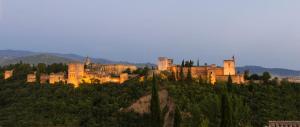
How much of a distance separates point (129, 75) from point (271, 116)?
20.1m

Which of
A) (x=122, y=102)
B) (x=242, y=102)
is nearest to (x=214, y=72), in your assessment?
(x=242, y=102)

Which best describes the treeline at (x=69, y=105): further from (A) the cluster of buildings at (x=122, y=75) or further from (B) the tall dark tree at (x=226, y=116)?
(B) the tall dark tree at (x=226, y=116)

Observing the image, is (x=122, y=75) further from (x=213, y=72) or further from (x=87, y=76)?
(x=213, y=72)

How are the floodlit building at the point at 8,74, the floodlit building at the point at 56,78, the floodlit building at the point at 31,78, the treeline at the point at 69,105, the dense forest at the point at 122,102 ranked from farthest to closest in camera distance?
the floodlit building at the point at 8,74
the floodlit building at the point at 31,78
the floodlit building at the point at 56,78
the treeline at the point at 69,105
the dense forest at the point at 122,102

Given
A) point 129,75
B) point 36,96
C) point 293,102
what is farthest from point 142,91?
point 293,102

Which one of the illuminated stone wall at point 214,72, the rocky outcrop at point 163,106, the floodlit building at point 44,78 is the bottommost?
the rocky outcrop at point 163,106

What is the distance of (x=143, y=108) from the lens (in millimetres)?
57781

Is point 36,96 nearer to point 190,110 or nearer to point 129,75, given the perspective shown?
point 129,75

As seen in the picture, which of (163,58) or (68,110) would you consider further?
(163,58)

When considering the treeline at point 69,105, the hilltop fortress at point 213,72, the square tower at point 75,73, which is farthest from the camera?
the square tower at point 75,73

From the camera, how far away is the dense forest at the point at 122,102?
172 ft

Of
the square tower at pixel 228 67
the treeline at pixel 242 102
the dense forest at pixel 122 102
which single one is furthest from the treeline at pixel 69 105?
the square tower at pixel 228 67

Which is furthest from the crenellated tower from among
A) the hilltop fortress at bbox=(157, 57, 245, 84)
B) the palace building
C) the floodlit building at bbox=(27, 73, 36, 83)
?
the floodlit building at bbox=(27, 73, 36, 83)

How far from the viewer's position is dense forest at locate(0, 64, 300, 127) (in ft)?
172
